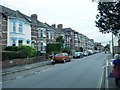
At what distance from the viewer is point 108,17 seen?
589 inches

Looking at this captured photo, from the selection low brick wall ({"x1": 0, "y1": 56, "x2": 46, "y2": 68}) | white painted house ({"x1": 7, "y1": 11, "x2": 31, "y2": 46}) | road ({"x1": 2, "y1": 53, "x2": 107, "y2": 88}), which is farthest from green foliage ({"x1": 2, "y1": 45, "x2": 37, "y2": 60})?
road ({"x1": 2, "y1": 53, "x2": 107, "y2": 88})

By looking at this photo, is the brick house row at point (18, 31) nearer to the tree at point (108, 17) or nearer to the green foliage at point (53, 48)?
the green foliage at point (53, 48)

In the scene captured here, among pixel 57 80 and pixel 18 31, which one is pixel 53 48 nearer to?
pixel 18 31

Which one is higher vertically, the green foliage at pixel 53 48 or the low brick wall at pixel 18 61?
the green foliage at pixel 53 48

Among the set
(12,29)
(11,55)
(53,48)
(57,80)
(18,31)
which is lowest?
(57,80)

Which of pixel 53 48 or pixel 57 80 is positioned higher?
pixel 53 48

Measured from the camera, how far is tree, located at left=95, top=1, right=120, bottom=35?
14.1m

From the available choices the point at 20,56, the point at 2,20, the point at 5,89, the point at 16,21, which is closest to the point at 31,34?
the point at 16,21

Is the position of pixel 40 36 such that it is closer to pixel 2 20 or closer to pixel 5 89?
pixel 2 20

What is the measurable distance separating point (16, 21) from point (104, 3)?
102 ft

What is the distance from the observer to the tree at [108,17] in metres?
14.1

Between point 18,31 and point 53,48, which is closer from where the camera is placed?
point 18,31

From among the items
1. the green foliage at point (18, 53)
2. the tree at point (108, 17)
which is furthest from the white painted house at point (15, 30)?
the tree at point (108, 17)

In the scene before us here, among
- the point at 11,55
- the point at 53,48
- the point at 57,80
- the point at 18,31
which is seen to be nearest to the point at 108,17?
the point at 57,80
